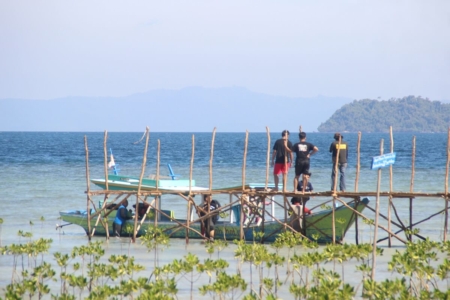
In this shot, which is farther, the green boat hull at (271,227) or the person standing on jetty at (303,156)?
the green boat hull at (271,227)

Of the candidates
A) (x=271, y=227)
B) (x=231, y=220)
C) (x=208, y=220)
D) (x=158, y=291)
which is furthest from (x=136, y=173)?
(x=158, y=291)

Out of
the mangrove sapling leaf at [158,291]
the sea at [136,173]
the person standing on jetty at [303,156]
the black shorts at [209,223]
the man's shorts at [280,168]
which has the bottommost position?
the sea at [136,173]

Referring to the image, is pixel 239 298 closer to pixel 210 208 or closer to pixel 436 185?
pixel 210 208

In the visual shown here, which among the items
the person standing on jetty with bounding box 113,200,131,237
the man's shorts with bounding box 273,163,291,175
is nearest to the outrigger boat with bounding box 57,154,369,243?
the person standing on jetty with bounding box 113,200,131,237

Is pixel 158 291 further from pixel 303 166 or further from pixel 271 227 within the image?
pixel 271 227

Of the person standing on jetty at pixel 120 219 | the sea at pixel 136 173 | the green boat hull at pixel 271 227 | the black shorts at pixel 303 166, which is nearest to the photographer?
the black shorts at pixel 303 166

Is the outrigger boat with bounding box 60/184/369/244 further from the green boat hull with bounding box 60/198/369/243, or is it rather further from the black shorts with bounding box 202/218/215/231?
the black shorts with bounding box 202/218/215/231

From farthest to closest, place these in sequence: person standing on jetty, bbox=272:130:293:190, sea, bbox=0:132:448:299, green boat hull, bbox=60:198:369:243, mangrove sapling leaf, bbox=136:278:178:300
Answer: sea, bbox=0:132:448:299 → green boat hull, bbox=60:198:369:243 → person standing on jetty, bbox=272:130:293:190 → mangrove sapling leaf, bbox=136:278:178:300

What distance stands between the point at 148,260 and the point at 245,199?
3.69 m

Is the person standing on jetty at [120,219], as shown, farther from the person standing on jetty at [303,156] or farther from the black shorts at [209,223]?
the person standing on jetty at [303,156]

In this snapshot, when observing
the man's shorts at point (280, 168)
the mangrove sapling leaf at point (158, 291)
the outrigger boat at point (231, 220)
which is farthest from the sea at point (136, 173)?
the mangrove sapling leaf at point (158, 291)

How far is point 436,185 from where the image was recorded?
39000 mm

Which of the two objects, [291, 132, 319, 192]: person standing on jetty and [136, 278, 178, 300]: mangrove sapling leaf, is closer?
[136, 278, 178, 300]: mangrove sapling leaf

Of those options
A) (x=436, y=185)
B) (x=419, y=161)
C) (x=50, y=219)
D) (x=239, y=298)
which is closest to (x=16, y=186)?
(x=50, y=219)
